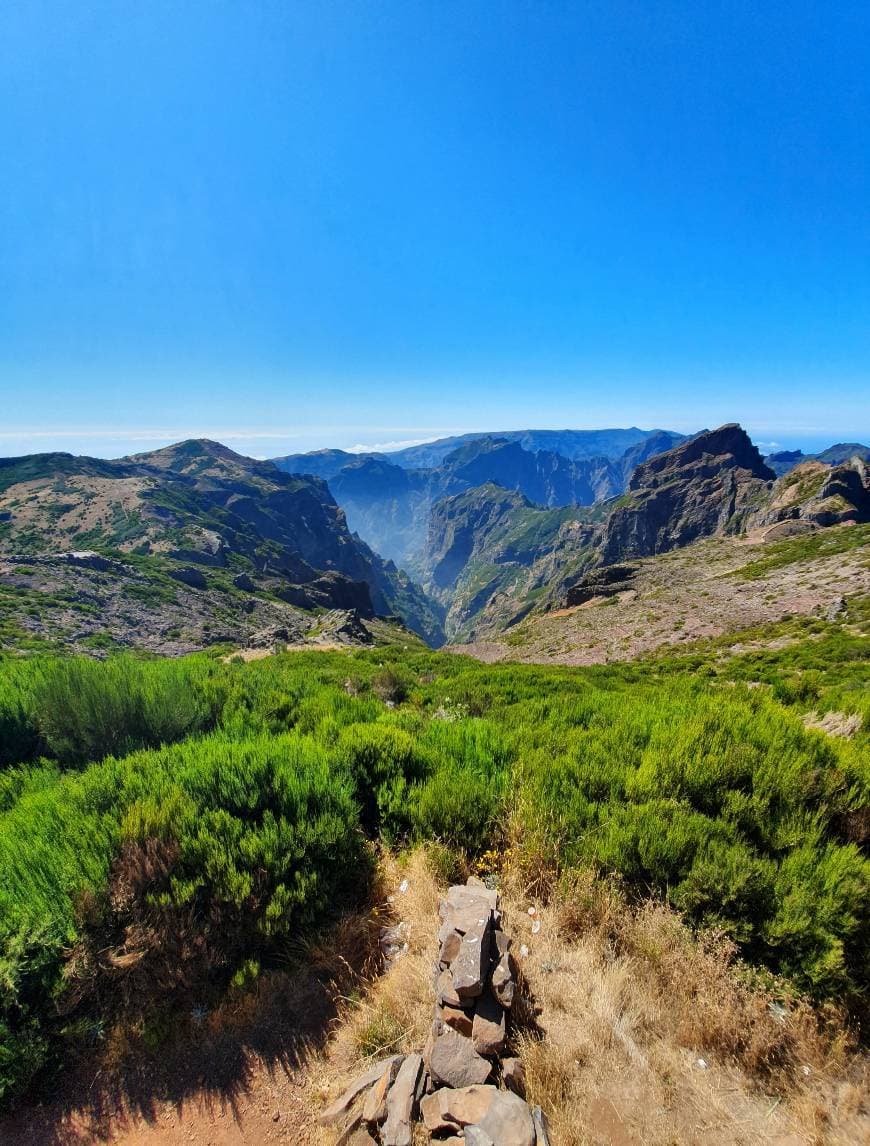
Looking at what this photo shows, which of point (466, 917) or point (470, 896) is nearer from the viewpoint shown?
point (466, 917)

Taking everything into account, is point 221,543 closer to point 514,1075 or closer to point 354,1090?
point 354,1090

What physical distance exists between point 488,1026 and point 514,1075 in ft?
0.83

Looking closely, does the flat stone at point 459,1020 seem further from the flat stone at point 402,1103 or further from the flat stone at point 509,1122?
the flat stone at point 509,1122

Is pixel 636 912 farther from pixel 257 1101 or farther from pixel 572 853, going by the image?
pixel 257 1101

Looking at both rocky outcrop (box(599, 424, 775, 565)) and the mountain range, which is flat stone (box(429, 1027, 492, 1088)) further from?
rocky outcrop (box(599, 424, 775, 565))

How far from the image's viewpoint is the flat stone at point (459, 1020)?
3.04 metres

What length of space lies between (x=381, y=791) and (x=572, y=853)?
215cm

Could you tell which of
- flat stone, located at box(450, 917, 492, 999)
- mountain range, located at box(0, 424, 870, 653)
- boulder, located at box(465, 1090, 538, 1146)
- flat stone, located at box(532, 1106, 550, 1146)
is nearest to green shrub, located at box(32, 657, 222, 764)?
flat stone, located at box(450, 917, 492, 999)

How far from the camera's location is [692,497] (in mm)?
136875

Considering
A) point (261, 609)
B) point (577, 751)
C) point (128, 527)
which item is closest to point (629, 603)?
point (577, 751)

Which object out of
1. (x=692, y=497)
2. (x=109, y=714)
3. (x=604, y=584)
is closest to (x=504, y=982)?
(x=109, y=714)

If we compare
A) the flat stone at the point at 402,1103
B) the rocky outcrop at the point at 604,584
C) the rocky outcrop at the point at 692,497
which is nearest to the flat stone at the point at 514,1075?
the flat stone at the point at 402,1103

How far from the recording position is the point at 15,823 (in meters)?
4.46

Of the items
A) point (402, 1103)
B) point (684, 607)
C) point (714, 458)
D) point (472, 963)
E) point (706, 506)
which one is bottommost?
point (684, 607)
